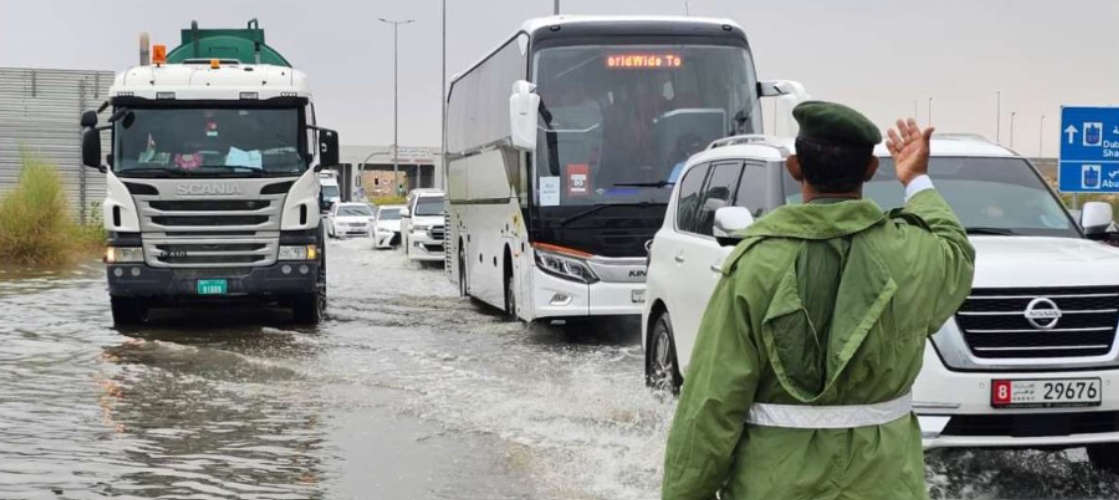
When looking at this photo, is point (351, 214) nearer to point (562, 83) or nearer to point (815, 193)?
point (562, 83)

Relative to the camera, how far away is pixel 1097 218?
25.8 feet

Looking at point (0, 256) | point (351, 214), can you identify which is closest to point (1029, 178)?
point (0, 256)

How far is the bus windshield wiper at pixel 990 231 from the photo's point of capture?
307 inches

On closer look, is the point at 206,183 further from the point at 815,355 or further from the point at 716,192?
the point at 815,355

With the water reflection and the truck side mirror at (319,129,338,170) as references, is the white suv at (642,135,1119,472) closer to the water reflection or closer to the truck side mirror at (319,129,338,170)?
the water reflection

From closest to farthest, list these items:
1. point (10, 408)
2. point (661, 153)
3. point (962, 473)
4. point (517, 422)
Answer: point (962, 473)
point (517, 422)
point (10, 408)
point (661, 153)

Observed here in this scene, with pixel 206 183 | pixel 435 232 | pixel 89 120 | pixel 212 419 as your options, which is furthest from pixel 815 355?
pixel 435 232

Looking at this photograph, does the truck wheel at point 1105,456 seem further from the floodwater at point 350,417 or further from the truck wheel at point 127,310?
the truck wheel at point 127,310

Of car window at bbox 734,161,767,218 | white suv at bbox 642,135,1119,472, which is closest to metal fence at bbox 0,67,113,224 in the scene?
car window at bbox 734,161,767,218

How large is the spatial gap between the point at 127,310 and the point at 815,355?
15.0m

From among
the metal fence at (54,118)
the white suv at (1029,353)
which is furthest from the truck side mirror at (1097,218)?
the metal fence at (54,118)

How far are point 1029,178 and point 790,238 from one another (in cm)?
597

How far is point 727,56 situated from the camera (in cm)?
1463

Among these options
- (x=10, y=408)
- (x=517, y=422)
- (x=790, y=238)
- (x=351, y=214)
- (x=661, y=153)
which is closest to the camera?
(x=790, y=238)
